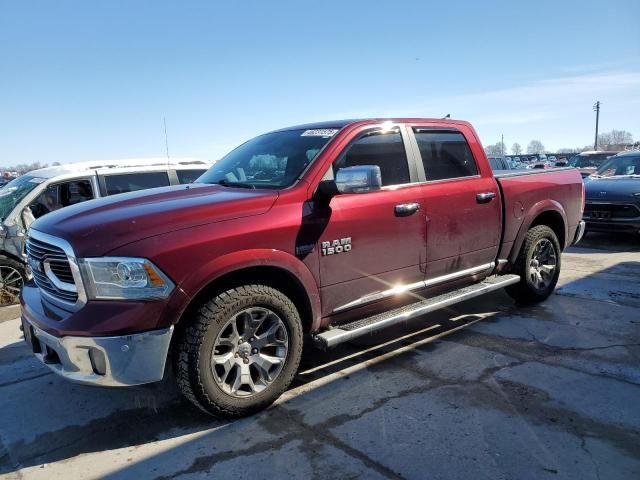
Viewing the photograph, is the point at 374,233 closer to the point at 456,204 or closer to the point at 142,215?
the point at 456,204

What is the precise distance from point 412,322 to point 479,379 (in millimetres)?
1418

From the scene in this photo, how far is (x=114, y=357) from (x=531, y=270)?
439 cm

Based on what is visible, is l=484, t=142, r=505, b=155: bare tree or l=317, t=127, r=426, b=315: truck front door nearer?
l=317, t=127, r=426, b=315: truck front door

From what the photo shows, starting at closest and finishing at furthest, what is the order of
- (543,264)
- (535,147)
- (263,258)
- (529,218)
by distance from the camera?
(263,258) < (529,218) < (543,264) < (535,147)

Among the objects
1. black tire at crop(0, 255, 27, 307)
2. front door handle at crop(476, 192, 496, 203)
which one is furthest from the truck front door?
black tire at crop(0, 255, 27, 307)

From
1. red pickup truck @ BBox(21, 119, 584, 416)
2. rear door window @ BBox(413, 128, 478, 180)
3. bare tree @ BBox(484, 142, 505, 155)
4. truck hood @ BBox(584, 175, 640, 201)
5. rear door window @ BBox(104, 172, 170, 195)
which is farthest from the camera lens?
bare tree @ BBox(484, 142, 505, 155)

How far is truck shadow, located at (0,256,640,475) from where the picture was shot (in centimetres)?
314

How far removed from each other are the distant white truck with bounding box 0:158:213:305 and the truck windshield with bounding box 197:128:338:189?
295cm

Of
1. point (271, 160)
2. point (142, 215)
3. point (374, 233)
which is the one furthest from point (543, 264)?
point (142, 215)

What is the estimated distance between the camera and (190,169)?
25.1ft

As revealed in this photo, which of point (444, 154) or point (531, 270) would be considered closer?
point (444, 154)

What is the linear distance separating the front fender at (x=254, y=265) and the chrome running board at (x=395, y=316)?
0.58 feet

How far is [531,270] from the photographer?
18.1 feet

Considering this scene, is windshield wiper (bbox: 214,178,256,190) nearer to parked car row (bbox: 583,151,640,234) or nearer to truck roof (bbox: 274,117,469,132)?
truck roof (bbox: 274,117,469,132)
